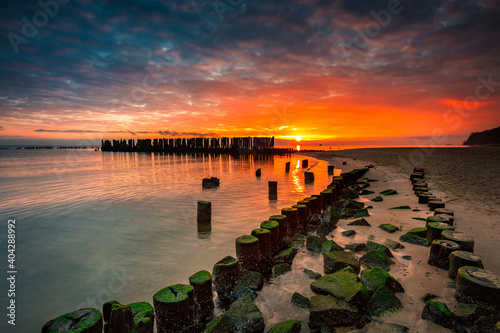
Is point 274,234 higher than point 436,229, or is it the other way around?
point 436,229

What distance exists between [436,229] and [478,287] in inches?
76.8

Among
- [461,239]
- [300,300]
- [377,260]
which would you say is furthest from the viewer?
[377,260]

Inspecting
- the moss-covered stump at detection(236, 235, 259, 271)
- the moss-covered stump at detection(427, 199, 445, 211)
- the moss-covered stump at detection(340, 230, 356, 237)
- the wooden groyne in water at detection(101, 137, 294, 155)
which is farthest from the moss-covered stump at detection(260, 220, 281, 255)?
the wooden groyne in water at detection(101, 137, 294, 155)

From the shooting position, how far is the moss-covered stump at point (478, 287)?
2.55m

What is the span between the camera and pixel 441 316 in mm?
2621

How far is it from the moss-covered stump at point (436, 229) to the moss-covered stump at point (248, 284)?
10.8 ft

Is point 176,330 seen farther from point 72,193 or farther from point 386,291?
point 72,193

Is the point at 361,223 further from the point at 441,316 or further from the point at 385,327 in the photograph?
the point at 385,327

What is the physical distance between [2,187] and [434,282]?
2179 centimetres

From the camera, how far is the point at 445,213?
211 inches

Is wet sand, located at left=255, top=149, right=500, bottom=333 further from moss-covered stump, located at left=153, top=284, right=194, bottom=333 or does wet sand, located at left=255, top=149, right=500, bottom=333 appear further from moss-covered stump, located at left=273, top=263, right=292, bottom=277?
moss-covered stump, located at left=153, top=284, right=194, bottom=333

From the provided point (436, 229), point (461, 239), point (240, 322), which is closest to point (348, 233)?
point (436, 229)

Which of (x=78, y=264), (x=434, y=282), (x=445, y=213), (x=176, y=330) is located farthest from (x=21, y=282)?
(x=445, y=213)

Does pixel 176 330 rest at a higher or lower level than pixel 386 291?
lower
